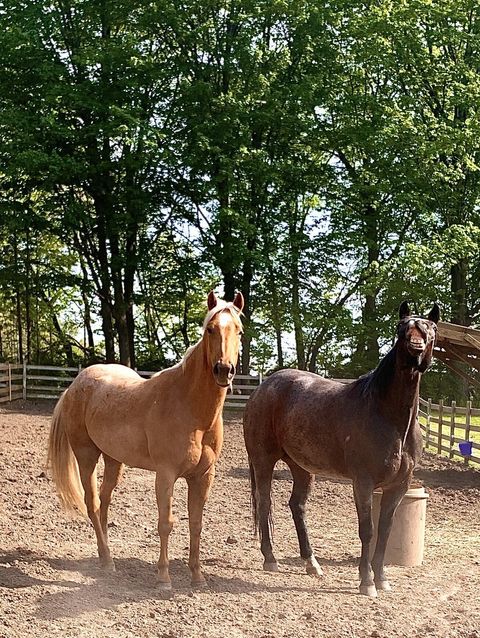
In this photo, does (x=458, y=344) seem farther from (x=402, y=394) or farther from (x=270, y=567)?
(x=270, y=567)

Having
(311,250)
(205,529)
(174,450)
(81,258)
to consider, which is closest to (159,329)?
(81,258)

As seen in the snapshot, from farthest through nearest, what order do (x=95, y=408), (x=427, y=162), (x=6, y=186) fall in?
(x=6, y=186)
(x=427, y=162)
(x=95, y=408)

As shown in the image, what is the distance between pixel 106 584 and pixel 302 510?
1894mm

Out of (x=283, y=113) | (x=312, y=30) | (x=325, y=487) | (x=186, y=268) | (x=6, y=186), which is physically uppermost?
(x=312, y=30)

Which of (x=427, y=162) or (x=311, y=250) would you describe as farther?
(x=311, y=250)

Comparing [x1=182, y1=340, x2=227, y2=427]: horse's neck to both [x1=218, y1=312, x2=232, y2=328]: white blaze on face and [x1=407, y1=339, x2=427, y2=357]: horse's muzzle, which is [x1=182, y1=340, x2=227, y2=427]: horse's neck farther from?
[x1=407, y1=339, x2=427, y2=357]: horse's muzzle

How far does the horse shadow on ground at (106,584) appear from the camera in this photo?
5.45 metres

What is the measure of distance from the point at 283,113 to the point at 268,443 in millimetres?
15411

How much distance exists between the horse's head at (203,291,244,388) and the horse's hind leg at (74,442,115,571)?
5.74 feet

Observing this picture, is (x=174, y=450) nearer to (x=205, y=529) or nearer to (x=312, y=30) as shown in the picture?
(x=205, y=529)

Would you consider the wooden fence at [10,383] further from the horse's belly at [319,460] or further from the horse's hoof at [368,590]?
the horse's hoof at [368,590]

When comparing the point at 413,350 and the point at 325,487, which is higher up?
the point at 413,350

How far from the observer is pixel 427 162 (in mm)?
20438

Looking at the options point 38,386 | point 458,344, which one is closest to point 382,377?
point 458,344
